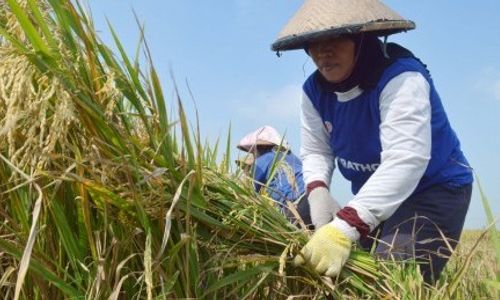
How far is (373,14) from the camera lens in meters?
2.91

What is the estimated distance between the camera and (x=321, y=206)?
304cm

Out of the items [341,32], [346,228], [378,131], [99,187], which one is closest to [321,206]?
[378,131]

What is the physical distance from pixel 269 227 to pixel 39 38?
90 cm

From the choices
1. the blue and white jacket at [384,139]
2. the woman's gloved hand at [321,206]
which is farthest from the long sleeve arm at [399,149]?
the woman's gloved hand at [321,206]

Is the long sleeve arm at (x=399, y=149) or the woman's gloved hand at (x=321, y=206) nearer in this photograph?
the long sleeve arm at (x=399, y=149)

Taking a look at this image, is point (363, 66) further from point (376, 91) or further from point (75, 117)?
point (75, 117)

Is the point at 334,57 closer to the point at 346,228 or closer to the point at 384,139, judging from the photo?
the point at 384,139

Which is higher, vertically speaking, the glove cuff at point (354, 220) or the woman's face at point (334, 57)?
the woman's face at point (334, 57)

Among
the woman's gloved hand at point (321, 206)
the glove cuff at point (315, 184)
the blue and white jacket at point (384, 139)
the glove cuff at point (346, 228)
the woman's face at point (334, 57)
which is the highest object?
the woman's face at point (334, 57)

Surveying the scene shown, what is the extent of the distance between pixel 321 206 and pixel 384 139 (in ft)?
1.41

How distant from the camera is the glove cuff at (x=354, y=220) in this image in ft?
8.36

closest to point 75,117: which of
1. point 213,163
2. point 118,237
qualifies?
point 118,237

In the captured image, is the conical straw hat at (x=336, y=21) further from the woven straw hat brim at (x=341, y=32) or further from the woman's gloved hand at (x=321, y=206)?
the woman's gloved hand at (x=321, y=206)

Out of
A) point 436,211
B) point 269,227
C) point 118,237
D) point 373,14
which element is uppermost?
point 373,14
